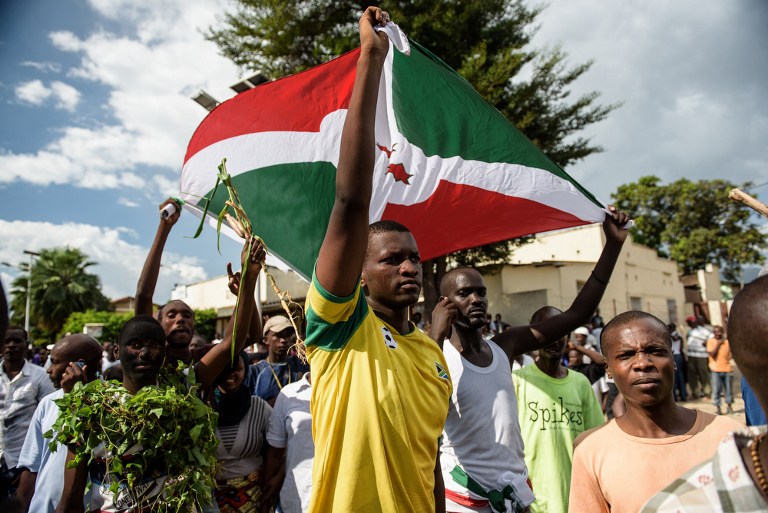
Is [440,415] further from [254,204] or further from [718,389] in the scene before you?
[718,389]

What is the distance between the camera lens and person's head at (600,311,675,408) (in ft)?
7.52

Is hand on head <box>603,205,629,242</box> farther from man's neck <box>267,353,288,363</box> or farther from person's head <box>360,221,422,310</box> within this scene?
man's neck <box>267,353,288,363</box>

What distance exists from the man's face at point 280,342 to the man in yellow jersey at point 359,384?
3.19m

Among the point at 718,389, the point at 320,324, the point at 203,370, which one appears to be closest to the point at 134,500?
the point at 203,370

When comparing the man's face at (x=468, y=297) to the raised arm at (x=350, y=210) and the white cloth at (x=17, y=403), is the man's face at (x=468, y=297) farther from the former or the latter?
the white cloth at (x=17, y=403)

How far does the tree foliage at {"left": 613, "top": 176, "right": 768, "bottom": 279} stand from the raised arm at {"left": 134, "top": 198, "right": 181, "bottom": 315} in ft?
126

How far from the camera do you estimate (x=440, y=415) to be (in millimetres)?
2070

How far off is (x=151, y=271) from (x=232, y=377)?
0.90 meters

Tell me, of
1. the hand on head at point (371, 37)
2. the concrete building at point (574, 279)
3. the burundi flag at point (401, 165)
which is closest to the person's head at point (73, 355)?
the burundi flag at point (401, 165)

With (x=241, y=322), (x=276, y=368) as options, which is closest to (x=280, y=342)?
(x=276, y=368)

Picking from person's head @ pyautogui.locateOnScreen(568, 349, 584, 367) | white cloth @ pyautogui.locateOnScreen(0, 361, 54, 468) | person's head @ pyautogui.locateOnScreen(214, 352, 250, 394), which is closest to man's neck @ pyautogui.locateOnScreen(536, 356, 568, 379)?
person's head @ pyautogui.locateOnScreen(214, 352, 250, 394)

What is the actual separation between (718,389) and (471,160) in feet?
31.9

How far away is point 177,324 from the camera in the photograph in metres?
3.66

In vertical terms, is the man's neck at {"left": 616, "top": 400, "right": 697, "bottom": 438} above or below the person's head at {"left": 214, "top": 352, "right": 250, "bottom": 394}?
below
